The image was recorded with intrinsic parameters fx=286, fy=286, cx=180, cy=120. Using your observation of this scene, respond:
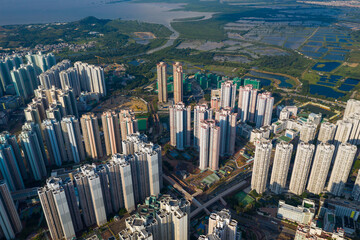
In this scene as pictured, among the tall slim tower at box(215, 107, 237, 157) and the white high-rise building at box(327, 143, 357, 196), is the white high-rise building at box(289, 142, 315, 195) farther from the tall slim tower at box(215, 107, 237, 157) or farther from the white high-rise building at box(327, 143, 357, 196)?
the tall slim tower at box(215, 107, 237, 157)

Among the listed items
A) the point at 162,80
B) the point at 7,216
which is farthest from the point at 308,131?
the point at 7,216

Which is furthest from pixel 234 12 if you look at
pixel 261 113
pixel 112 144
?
pixel 112 144

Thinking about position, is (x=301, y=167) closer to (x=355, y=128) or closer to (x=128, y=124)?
(x=355, y=128)

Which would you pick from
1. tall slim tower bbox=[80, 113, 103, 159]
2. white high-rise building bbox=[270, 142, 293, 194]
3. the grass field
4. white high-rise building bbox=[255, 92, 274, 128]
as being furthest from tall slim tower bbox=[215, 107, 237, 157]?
tall slim tower bbox=[80, 113, 103, 159]

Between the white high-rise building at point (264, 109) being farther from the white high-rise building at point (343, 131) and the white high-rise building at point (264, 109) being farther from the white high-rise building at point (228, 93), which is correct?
the white high-rise building at point (343, 131)

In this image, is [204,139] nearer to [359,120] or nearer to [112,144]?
[112,144]

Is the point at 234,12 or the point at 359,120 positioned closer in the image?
the point at 359,120
